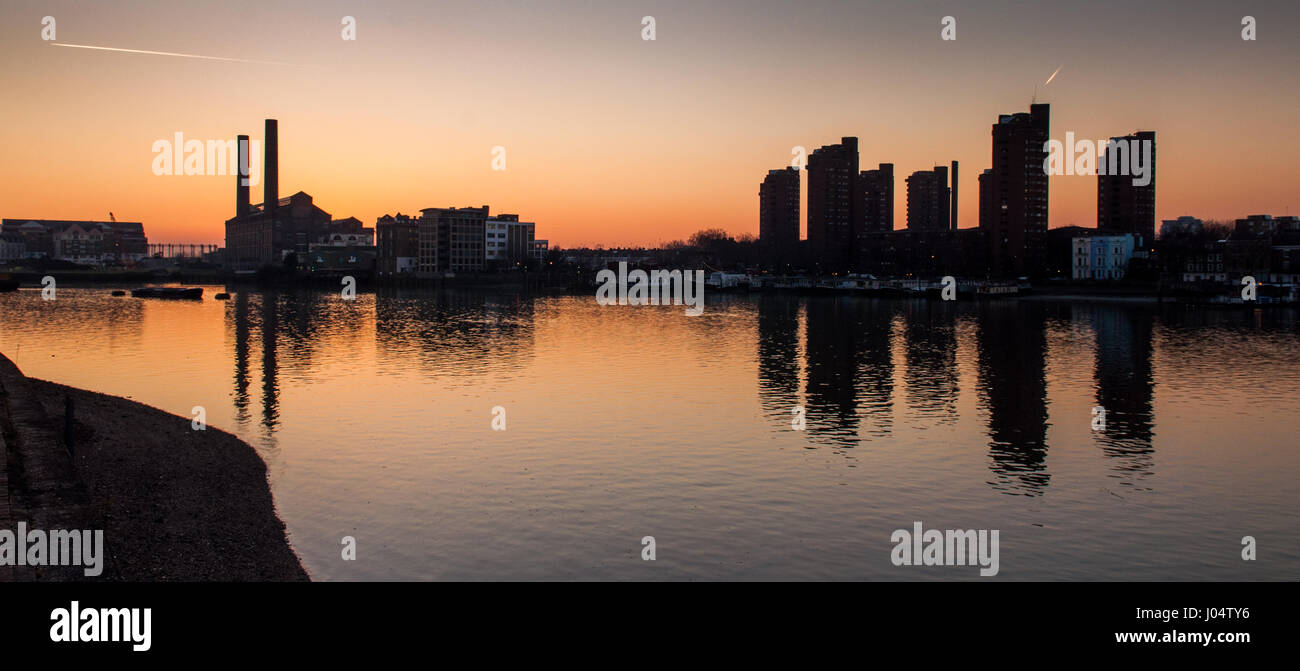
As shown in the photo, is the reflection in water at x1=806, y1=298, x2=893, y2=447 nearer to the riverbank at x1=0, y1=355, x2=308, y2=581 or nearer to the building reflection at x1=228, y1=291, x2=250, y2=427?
the riverbank at x1=0, y1=355, x2=308, y2=581

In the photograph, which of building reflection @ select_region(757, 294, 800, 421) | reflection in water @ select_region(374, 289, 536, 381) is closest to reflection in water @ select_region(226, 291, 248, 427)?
reflection in water @ select_region(374, 289, 536, 381)

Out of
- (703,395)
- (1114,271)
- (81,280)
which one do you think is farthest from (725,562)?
(81,280)

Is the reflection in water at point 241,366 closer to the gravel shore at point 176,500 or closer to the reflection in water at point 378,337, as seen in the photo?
the reflection in water at point 378,337

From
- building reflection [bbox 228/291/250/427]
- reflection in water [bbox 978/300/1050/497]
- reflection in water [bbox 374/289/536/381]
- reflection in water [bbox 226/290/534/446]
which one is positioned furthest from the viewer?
reflection in water [bbox 374/289/536/381]

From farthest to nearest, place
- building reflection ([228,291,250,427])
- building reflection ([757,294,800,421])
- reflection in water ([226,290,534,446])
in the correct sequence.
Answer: reflection in water ([226,290,534,446]) < building reflection ([757,294,800,421]) < building reflection ([228,291,250,427])

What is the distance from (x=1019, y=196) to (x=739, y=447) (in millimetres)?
159490

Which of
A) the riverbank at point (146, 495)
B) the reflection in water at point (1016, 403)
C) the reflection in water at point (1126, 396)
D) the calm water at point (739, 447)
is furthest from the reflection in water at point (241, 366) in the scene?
the reflection in water at point (1126, 396)

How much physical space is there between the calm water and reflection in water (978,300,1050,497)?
17 centimetres

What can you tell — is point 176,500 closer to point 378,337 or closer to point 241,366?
point 241,366

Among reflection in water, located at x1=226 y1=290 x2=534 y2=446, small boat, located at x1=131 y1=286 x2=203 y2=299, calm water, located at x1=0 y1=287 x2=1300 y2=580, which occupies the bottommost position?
calm water, located at x1=0 y1=287 x2=1300 y2=580

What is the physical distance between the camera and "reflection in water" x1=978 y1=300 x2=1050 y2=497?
2436cm

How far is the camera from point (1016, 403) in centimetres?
3631

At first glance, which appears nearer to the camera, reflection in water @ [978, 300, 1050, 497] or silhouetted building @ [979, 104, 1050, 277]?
reflection in water @ [978, 300, 1050, 497]
